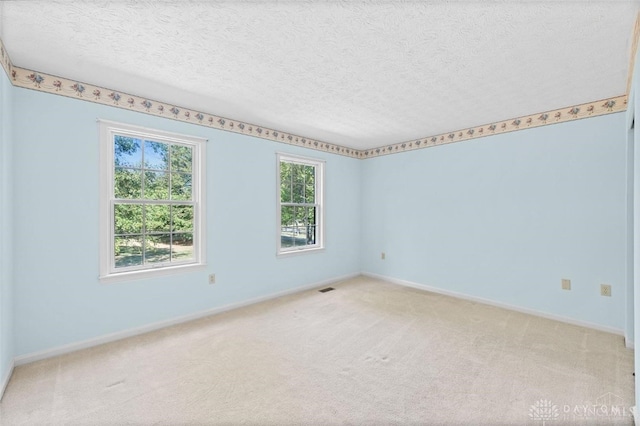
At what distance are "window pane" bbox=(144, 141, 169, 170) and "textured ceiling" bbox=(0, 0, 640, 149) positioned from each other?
Result: 1.65ft

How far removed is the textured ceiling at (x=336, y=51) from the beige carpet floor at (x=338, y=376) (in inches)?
96.8

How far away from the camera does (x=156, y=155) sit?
3.12m

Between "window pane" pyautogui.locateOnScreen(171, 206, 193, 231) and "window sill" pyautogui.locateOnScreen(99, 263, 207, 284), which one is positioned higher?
"window pane" pyautogui.locateOnScreen(171, 206, 193, 231)

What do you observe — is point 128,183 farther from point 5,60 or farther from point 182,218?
point 5,60

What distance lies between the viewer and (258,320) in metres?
3.25

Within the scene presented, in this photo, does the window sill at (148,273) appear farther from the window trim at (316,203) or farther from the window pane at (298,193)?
the window pane at (298,193)

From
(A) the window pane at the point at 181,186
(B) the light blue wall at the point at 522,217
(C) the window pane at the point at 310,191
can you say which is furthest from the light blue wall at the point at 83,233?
(B) the light blue wall at the point at 522,217

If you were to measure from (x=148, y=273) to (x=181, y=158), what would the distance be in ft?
4.40

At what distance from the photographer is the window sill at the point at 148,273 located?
8.96 feet

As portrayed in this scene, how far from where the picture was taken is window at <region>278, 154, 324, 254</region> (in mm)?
4352

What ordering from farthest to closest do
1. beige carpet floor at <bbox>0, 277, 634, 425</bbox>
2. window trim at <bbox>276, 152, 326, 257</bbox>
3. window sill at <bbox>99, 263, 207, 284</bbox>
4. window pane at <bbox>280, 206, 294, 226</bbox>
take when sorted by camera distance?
1. window pane at <bbox>280, 206, 294, 226</bbox>
2. window trim at <bbox>276, 152, 326, 257</bbox>
3. window sill at <bbox>99, 263, 207, 284</bbox>
4. beige carpet floor at <bbox>0, 277, 634, 425</bbox>

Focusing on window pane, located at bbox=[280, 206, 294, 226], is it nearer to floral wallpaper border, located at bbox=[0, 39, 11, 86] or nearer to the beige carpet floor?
the beige carpet floor

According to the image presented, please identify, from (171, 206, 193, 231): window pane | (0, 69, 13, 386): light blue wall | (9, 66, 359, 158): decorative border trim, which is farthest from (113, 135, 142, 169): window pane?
(0, 69, 13, 386): light blue wall

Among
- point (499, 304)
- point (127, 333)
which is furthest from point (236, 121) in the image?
point (499, 304)
